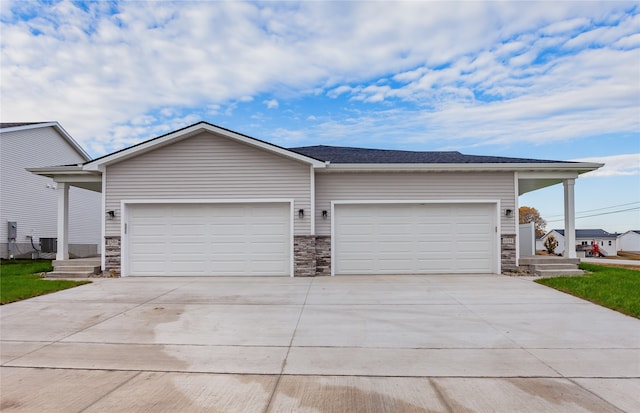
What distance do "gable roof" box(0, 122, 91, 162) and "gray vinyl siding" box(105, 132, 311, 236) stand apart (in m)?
9.70

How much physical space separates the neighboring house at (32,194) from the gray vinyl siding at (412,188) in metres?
14.3

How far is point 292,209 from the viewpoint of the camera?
11258mm

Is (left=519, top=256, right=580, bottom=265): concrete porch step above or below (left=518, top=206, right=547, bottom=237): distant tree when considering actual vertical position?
below

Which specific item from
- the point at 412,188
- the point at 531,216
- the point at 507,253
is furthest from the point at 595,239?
the point at 412,188

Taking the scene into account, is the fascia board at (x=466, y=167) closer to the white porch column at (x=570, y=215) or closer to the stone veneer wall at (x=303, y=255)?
the white porch column at (x=570, y=215)

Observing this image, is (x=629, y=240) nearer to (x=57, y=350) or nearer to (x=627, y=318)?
(x=627, y=318)

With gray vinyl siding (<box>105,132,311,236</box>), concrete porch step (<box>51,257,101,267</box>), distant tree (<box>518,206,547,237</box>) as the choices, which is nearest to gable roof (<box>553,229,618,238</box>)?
distant tree (<box>518,206,547,237</box>)

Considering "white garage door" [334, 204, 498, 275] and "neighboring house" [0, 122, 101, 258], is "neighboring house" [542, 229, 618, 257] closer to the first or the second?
"white garage door" [334, 204, 498, 275]

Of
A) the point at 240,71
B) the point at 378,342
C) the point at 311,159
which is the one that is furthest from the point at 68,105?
the point at 378,342

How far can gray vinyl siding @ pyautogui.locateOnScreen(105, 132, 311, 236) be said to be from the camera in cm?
1131

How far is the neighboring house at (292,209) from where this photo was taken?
11.3 meters

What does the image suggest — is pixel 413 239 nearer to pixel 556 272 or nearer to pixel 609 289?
pixel 556 272

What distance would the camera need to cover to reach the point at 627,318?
6.26m

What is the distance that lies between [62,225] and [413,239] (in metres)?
10.8
